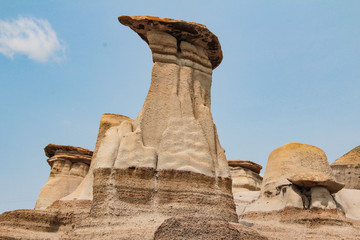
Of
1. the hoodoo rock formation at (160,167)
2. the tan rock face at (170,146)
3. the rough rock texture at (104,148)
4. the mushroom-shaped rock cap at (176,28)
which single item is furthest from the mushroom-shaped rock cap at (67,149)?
the mushroom-shaped rock cap at (176,28)

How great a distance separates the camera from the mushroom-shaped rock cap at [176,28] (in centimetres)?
971

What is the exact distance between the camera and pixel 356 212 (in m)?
13.8

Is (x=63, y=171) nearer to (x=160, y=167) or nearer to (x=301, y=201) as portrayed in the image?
(x=301, y=201)

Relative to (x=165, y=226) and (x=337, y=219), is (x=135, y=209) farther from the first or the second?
(x=337, y=219)

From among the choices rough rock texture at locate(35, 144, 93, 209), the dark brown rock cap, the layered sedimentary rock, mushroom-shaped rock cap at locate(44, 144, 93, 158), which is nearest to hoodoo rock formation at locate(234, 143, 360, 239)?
the layered sedimentary rock

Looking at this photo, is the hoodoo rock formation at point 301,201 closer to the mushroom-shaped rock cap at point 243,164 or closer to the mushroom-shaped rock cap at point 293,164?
the mushroom-shaped rock cap at point 293,164

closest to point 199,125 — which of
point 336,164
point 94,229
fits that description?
point 94,229

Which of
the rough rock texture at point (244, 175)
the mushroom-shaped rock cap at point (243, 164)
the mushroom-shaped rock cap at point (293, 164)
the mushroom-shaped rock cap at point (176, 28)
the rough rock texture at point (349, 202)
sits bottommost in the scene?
the rough rock texture at point (349, 202)

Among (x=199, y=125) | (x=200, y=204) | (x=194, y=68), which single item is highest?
(x=194, y=68)

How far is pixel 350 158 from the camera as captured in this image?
19578 millimetres

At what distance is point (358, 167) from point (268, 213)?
25.6 ft

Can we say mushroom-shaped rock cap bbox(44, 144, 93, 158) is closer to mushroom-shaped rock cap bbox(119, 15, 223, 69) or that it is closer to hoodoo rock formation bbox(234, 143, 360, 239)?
hoodoo rock formation bbox(234, 143, 360, 239)

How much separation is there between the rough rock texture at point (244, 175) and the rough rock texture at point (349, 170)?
5053mm

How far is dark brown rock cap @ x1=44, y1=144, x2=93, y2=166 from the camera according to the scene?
2051 centimetres
